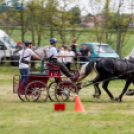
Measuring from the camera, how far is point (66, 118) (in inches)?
251

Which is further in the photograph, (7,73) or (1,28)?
(1,28)

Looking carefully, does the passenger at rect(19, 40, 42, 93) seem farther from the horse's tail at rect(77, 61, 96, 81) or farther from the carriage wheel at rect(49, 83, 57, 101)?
the horse's tail at rect(77, 61, 96, 81)

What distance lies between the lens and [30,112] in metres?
7.11

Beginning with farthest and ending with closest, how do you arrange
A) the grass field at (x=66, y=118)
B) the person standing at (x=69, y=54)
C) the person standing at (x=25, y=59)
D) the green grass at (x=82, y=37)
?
the green grass at (x=82, y=37) → the person standing at (x=69, y=54) → the person standing at (x=25, y=59) → the grass field at (x=66, y=118)

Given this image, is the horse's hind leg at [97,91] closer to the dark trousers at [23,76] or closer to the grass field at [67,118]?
the grass field at [67,118]

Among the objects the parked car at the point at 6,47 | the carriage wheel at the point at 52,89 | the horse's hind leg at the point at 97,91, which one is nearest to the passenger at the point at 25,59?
the carriage wheel at the point at 52,89

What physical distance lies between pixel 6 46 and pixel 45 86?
894 cm

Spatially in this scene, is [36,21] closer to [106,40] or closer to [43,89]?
[106,40]

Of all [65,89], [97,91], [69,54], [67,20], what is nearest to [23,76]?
[65,89]

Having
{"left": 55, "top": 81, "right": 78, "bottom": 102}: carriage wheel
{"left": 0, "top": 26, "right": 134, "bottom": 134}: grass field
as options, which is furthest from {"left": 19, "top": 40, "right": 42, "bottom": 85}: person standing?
{"left": 55, "top": 81, "right": 78, "bottom": 102}: carriage wheel

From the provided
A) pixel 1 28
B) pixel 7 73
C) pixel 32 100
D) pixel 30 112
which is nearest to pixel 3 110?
pixel 30 112

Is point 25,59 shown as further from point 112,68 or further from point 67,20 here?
point 67,20

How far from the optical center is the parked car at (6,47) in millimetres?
16547

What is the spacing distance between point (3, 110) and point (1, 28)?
10822 mm
